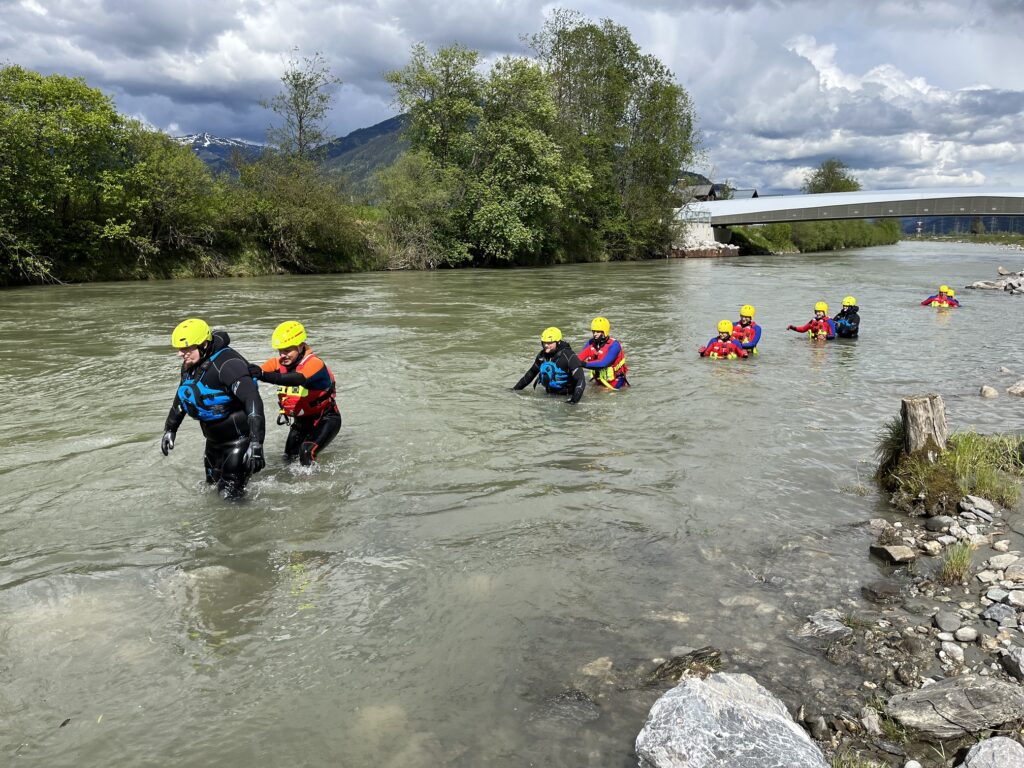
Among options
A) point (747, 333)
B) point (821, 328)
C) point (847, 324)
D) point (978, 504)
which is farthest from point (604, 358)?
point (847, 324)

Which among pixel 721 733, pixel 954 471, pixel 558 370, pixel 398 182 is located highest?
pixel 398 182

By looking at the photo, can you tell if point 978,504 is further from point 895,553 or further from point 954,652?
point 954,652

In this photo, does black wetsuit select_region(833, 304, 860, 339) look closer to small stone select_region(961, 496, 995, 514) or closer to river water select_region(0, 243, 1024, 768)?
river water select_region(0, 243, 1024, 768)

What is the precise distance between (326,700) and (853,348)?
16153 millimetres

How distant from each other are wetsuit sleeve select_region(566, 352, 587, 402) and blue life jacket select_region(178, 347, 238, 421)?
546cm

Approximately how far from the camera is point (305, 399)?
790 cm

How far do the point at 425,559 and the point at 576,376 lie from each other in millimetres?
5459

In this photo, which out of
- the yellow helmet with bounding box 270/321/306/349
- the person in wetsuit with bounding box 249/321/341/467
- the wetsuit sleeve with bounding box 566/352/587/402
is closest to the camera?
the yellow helmet with bounding box 270/321/306/349

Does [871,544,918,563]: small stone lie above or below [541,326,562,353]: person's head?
below

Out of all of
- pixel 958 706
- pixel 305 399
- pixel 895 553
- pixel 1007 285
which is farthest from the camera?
pixel 1007 285

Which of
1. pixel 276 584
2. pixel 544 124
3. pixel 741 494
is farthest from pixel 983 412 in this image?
pixel 544 124

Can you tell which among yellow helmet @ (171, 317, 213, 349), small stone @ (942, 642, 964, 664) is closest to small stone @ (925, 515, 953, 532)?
small stone @ (942, 642, 964, 664)

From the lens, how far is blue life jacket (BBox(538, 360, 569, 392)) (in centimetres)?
1100

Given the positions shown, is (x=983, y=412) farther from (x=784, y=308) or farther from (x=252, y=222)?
(x=252, y=222)
